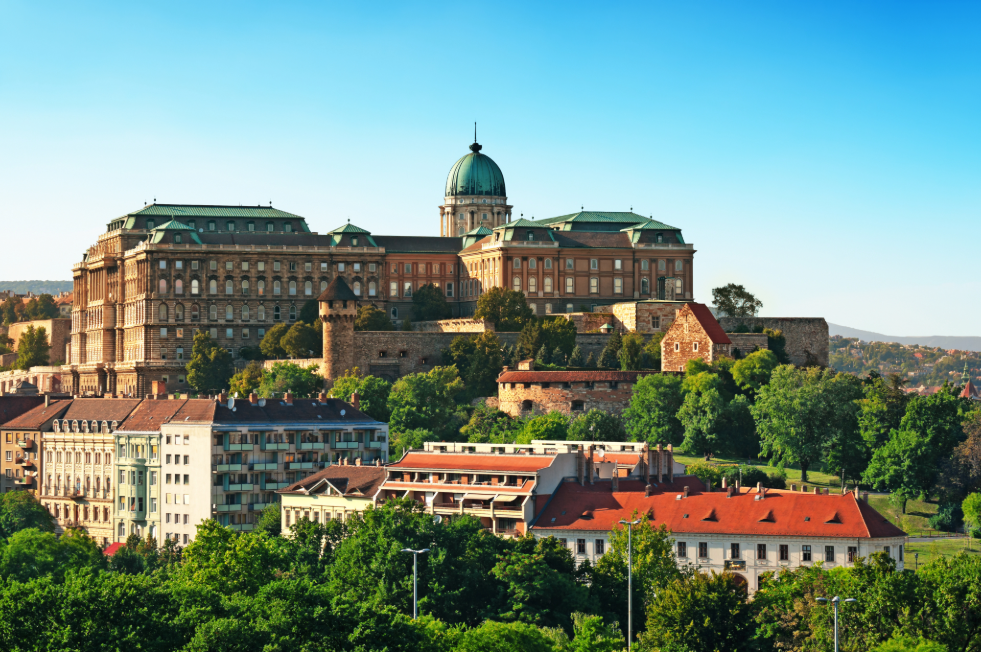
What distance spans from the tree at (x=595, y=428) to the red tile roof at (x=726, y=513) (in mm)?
30274

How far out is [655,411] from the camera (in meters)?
151

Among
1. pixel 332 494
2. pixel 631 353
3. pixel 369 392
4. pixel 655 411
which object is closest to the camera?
pixel 332 494

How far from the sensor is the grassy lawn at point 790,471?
137375 millimetres

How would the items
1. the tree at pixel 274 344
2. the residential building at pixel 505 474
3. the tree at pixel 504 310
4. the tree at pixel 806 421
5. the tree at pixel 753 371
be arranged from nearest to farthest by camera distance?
the residential building at pixel 505 474 → the tree at pixel 806 421 → the tree at pixel 753 371 → the tree at pixel 504 310 → the tree at pixel 274 344

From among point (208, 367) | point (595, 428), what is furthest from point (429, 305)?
point (595, 428)

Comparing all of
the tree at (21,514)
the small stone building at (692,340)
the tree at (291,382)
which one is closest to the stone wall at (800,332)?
the small stone building at (692,340)

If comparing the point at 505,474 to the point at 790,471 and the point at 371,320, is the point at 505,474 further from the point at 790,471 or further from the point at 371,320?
the point at 371,320

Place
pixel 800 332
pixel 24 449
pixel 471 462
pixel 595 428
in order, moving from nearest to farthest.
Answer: pixel 471 462, pixel 595 428, pixel 24 449, pixel 800 332

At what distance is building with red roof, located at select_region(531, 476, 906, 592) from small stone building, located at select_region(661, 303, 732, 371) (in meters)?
48.4

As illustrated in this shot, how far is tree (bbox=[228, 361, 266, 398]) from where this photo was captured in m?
172

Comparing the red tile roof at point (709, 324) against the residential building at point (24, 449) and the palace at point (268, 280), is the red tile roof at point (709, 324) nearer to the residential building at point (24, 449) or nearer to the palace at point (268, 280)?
the palace at point (268, 280)

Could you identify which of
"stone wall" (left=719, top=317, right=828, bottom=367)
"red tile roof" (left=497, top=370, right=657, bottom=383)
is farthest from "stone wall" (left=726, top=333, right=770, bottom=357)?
"red tile roof" (left=497, top=370, right=657, bottom=383)

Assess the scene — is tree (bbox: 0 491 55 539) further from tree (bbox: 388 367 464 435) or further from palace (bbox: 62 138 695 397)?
palace (bbox: 62 138 695 397)

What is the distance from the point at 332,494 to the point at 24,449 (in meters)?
43.8
